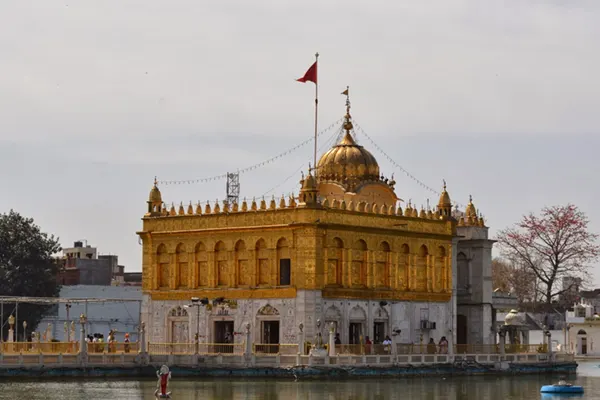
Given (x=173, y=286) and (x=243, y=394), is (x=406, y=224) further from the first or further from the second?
(x=243, y=394)

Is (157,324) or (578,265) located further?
(578,265)

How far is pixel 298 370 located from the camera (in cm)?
5697

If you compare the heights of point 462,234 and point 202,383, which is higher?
point 462,234

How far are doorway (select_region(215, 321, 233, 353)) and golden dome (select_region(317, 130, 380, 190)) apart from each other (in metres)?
9.20

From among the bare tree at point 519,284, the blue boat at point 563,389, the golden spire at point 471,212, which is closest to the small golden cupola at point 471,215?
the golden spire at point 471,212

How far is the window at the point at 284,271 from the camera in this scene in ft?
208

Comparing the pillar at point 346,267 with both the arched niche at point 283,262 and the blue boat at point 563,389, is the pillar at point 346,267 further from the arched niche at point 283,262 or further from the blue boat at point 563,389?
the blue boat at point 563,389

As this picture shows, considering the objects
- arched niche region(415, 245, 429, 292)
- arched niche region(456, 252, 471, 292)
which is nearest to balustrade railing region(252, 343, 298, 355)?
arched niche region(415, 245, 429, 292)

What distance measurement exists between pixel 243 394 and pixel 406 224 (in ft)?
63.8

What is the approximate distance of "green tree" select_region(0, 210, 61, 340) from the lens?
83.8 m

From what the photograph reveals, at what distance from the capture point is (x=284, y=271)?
208ft

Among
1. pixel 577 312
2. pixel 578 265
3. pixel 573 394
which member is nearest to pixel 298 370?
pixel 573 394

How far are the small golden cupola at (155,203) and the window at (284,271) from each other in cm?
870

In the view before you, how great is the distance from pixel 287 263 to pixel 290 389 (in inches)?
473
